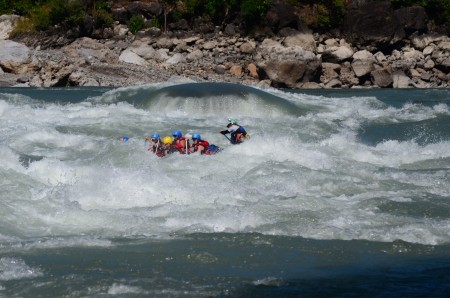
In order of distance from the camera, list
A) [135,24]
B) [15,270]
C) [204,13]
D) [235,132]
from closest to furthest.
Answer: [15,270] → [235,132] → [135,24] → [204,13]

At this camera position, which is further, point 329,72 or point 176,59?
point 176,59

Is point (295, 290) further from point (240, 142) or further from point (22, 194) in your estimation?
point (240, 142)

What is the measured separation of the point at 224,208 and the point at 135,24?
3148cm

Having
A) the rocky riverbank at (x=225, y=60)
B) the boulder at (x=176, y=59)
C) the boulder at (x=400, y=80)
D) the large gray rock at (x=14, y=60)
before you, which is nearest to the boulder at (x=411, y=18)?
the rocky riverbank at (x=225, y=60)

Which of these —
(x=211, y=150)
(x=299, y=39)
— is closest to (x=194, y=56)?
(x=299, y=39)

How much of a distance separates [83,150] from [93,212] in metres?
4.95

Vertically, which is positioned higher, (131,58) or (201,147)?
(131,58)

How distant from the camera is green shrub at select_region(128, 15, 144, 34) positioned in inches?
1542

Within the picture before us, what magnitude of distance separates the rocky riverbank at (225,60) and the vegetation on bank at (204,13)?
39.5 inches

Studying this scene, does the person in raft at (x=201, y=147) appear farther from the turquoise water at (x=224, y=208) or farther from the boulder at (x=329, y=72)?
the boulder at (x=329, y=72)

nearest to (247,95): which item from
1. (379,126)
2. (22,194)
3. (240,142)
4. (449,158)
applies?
(379,126)

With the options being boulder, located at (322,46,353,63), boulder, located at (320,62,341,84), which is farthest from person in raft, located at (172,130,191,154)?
boulder, located at (322,46,353,63)

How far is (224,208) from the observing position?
916 cm

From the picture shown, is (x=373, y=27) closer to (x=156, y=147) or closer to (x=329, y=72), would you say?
(x=329, y=72)
